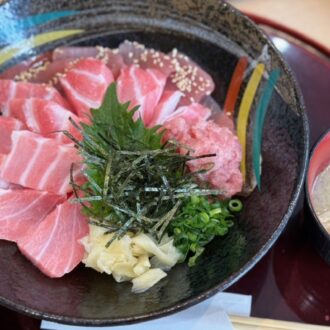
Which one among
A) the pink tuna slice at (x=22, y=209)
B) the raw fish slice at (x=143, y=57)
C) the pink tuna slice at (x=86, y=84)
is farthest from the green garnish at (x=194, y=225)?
the raw fish slice at (x=143, y=57)

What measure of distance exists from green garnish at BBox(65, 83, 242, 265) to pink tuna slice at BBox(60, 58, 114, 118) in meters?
0.24

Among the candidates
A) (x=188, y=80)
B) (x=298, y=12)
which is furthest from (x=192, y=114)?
(x=298, y=12)

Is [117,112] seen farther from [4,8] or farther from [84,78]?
[4,8]

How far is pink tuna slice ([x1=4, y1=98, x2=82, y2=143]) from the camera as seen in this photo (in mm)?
1720

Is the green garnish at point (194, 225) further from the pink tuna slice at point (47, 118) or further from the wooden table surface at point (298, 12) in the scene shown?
the wooden table surface at point (298, 12)

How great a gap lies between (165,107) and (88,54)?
0.43 m

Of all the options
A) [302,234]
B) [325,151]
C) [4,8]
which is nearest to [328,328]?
[302,234]

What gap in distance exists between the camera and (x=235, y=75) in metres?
1.85

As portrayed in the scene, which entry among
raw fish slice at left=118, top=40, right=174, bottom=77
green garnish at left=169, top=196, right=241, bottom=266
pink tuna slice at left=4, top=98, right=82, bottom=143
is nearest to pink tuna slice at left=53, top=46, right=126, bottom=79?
raw fish slice at left=118, top=40, right=174, bottom=77

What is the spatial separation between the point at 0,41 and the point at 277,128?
1106mm

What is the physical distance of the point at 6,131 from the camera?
1.73 metres

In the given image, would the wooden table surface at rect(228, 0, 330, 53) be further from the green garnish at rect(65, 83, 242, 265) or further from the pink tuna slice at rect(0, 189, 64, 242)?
the pink tuna slice at rect(0, 189, 64, 242)

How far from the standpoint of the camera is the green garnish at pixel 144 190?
1487mm

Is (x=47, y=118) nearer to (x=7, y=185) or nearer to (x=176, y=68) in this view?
(x=7, y=185)
